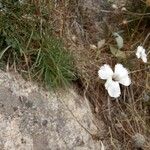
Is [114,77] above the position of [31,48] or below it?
below

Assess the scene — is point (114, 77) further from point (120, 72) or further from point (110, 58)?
point (110, 58)

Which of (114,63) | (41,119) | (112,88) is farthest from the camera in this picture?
(114,63)

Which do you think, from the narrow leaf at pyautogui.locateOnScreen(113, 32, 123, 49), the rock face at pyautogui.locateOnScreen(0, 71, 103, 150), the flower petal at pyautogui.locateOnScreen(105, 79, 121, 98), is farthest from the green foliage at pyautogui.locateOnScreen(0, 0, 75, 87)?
the narrow leaf at pyautogui.locateOnScreen(113, 32, 123, 49)

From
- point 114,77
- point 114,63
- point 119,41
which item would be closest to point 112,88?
point 114,77

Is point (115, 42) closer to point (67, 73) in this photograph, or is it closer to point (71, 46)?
point (71, 46)

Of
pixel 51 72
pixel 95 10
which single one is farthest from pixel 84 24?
pixel 51 72

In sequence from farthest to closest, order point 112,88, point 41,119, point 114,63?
point 114,63 → point 112,88 → point 41,119

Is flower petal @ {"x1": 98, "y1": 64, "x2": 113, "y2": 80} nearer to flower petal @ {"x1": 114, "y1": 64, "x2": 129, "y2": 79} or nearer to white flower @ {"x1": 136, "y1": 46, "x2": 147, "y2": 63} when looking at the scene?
flower petal @ {"x1": 114, "y1": 64, "x2": 129, "y2": 79}

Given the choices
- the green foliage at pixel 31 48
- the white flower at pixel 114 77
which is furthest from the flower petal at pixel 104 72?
the green foliage at pixel 31 48
